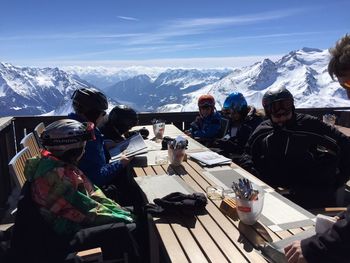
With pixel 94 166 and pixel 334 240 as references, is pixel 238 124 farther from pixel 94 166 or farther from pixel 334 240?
pixel 334 240

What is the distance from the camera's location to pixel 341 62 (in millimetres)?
1614

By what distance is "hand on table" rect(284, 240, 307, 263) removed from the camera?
154 cm

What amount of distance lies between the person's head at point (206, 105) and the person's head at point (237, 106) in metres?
0.41

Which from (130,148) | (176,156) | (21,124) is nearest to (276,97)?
(176,156)

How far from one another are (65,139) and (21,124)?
162 inches

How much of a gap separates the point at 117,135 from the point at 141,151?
1.10 meters

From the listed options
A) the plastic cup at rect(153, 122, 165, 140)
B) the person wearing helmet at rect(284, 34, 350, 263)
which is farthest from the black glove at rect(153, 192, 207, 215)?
the plastic cup at rect(153, 122, 165, 140)

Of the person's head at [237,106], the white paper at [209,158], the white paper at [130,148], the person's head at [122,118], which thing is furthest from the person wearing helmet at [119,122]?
the person's head at [237,106]

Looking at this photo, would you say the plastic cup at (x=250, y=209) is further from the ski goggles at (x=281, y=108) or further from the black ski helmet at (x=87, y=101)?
the black ski helmet at (x=87, y=101)

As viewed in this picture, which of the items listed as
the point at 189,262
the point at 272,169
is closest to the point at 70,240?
the point at 189,262

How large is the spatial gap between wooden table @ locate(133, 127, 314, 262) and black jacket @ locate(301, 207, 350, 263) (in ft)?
0.76

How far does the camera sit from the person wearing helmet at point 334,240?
1.45 metres

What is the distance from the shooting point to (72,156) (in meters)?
2.44

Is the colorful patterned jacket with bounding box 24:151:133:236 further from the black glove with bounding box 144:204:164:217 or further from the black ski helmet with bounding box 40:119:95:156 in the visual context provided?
Result: the black glove with bounding box 144:204:164:217
